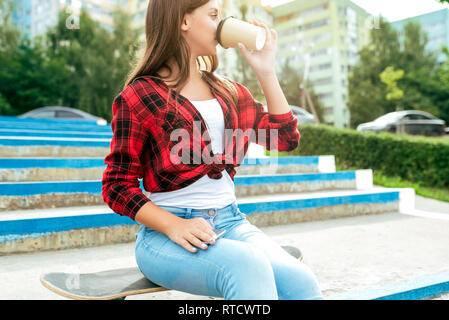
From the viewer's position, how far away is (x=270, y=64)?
66.5 inches

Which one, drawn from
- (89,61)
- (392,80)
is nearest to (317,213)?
(89,61)

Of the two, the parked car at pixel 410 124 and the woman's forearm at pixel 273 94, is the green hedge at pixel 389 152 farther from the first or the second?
the parked car at pixel 410 124

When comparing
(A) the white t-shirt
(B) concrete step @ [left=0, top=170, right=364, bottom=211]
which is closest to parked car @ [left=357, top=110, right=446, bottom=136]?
(B) concrete step @ [left=0, top=170, right=364, bottom=211]

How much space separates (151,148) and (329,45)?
192 feet

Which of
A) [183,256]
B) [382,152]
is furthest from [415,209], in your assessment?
[183,256]

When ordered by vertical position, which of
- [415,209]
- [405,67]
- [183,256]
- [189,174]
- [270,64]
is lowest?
[415,209]

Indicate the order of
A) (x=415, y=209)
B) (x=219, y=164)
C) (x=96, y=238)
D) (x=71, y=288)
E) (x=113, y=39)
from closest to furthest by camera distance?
(x=71, y=288)
(x=219, y=164)
(x=96, y=238)
(x=415, y=209)
(x=113, y=39)

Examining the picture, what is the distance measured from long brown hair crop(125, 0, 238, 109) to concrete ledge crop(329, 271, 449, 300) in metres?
1.33

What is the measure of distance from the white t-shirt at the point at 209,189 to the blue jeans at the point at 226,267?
0.10 ft

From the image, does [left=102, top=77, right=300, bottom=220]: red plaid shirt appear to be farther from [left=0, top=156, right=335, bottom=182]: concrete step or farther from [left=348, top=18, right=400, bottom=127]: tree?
[left=348, top=18, right=400, bottom=127]: tree
